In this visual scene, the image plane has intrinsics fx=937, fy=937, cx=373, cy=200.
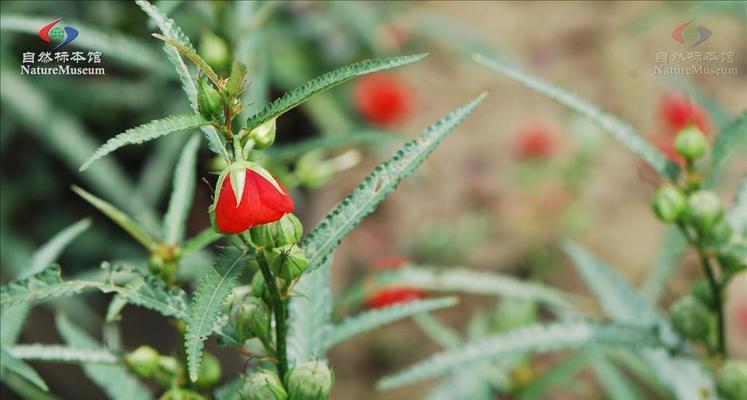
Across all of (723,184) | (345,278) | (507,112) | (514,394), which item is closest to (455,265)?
(345,278)

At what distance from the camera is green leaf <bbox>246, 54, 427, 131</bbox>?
1.68ft

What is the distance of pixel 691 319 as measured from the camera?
0.78 metres

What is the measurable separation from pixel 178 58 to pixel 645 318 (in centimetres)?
53

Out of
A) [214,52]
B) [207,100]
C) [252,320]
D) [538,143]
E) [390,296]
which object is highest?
[538,143]

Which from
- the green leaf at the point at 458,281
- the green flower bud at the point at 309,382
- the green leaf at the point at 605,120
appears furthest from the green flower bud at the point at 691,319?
the green flower bud at the point at 309,382

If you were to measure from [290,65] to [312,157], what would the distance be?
3.02 ft

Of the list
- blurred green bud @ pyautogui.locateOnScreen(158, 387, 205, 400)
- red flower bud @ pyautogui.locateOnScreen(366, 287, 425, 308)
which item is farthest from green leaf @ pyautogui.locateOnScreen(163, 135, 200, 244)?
red flower bud @ pyautogui.locateOnScreen(366, 287, 425, 308)

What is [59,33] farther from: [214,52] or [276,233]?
[276,233]

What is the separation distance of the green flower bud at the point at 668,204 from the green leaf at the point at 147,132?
1.30 feet

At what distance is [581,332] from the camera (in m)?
0.81

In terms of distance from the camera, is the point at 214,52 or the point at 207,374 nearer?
the point at 207,374

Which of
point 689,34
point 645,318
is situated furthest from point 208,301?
point 689,34

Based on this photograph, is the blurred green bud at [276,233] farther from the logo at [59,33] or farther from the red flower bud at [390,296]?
the red flower bud at [390,296]

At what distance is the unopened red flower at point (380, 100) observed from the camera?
6.89 feet
